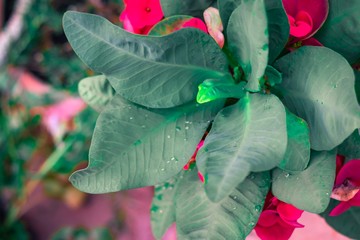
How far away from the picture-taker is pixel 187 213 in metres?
0.42

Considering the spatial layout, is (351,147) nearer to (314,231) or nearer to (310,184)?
(310,184)

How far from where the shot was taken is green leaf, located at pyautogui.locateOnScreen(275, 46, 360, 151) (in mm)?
340

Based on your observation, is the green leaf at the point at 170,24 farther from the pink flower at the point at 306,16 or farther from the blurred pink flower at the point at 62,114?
the blurred pink flower at the point at 62,114

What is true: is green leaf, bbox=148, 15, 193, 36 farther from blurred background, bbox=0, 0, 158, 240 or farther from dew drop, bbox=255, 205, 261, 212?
blurred background, bbox=0, 0, 158, 240

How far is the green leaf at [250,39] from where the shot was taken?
323 millimetres

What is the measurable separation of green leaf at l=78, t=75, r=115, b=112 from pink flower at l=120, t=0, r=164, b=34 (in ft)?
0.21

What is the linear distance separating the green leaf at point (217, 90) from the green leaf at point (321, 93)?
35 mm

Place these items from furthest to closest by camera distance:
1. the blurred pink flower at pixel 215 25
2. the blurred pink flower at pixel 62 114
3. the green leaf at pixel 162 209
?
the blurred pink flower at pixel 62 114, the green leaf at pixel 162 209, the blurred pink flower at pixel 215 25

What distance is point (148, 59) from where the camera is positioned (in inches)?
14.9

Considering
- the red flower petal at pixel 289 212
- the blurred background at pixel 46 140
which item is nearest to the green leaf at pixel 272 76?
the red flower petal at pixel 289 212

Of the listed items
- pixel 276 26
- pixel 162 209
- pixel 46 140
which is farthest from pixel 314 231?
pixel 46 140

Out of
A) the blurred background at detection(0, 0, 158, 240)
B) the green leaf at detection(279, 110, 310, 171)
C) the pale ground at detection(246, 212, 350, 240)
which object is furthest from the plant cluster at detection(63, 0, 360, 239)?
the blurred background at detection(0, 0, 158, 240)

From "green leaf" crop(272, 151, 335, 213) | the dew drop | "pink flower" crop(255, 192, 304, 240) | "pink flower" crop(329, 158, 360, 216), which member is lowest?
"pink flower" crop(255, 192, 304, 240)

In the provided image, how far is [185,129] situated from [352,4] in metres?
0.16
